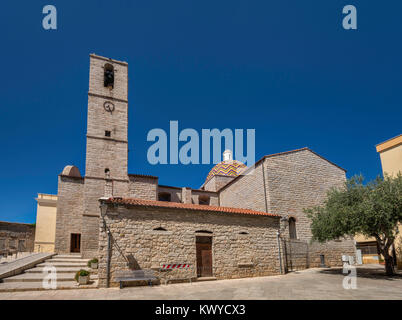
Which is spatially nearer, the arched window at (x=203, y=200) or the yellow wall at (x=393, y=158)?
the yellow wall at (x=393, y=158)

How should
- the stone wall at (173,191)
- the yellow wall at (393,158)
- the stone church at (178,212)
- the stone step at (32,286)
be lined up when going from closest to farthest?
the stone step at (32,286) → the stone church at (178,212) → the yellow wall at (393,158) → the stone wall at (173,191)

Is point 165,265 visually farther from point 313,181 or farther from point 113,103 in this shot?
point 113,103

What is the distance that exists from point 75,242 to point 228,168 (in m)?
16.5

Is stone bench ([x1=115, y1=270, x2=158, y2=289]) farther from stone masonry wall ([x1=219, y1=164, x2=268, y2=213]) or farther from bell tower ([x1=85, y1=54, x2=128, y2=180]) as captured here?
bell tower ([x1=85, y1=54, x2=128, y2=180])

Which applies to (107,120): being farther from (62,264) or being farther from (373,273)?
(373,273)

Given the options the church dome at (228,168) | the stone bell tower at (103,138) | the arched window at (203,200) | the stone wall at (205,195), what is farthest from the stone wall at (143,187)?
the church dome at (228,168)

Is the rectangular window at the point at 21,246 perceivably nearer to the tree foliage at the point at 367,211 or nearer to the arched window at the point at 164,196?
the arched window at the point at 164,196

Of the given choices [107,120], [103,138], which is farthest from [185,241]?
[107,120]

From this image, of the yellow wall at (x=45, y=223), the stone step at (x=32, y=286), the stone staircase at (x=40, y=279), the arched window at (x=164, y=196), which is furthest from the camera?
the yellow wall at (x=45, y=223)

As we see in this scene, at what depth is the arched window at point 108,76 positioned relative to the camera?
23.7 m

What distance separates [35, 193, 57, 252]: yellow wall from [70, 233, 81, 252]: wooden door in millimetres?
5451

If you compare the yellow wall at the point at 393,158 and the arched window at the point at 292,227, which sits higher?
the yellow wall at the point at 393,158

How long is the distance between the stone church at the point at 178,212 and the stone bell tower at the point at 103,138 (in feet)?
0.23
